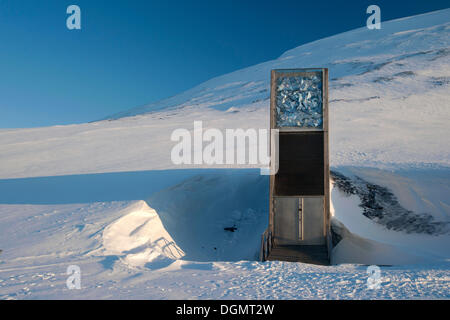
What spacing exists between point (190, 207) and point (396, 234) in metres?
6.09

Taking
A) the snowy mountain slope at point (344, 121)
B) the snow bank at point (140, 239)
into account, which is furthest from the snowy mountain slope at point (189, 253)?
the snowy mountain slope at point (344, 121)

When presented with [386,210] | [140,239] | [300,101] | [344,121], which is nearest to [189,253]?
[140,239]

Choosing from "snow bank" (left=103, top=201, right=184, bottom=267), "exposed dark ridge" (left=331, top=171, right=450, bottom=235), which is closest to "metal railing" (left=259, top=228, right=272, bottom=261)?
"snow bank" (left=103, top=201, right=184, bottom=267)

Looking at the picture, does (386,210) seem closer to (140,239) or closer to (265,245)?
(265,245)

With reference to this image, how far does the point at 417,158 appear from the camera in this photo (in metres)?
11.9

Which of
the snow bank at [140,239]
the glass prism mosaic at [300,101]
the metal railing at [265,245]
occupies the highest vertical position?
the glass prism mosaic at [300,101]

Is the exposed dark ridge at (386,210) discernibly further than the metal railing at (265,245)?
Yes

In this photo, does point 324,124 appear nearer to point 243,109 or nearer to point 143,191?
point 143,191

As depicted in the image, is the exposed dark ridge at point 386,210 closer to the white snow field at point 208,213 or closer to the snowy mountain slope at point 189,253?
the white snow field at point 208,213

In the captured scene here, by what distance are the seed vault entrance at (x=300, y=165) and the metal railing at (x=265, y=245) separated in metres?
0.03

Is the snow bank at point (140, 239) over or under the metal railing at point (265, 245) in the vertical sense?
over

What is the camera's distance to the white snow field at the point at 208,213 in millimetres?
4953

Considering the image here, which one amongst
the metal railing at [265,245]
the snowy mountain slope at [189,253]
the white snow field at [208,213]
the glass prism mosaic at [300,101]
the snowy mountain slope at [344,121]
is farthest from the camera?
the snowy mountain slope at [344,121]

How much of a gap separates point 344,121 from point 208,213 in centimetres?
1086
